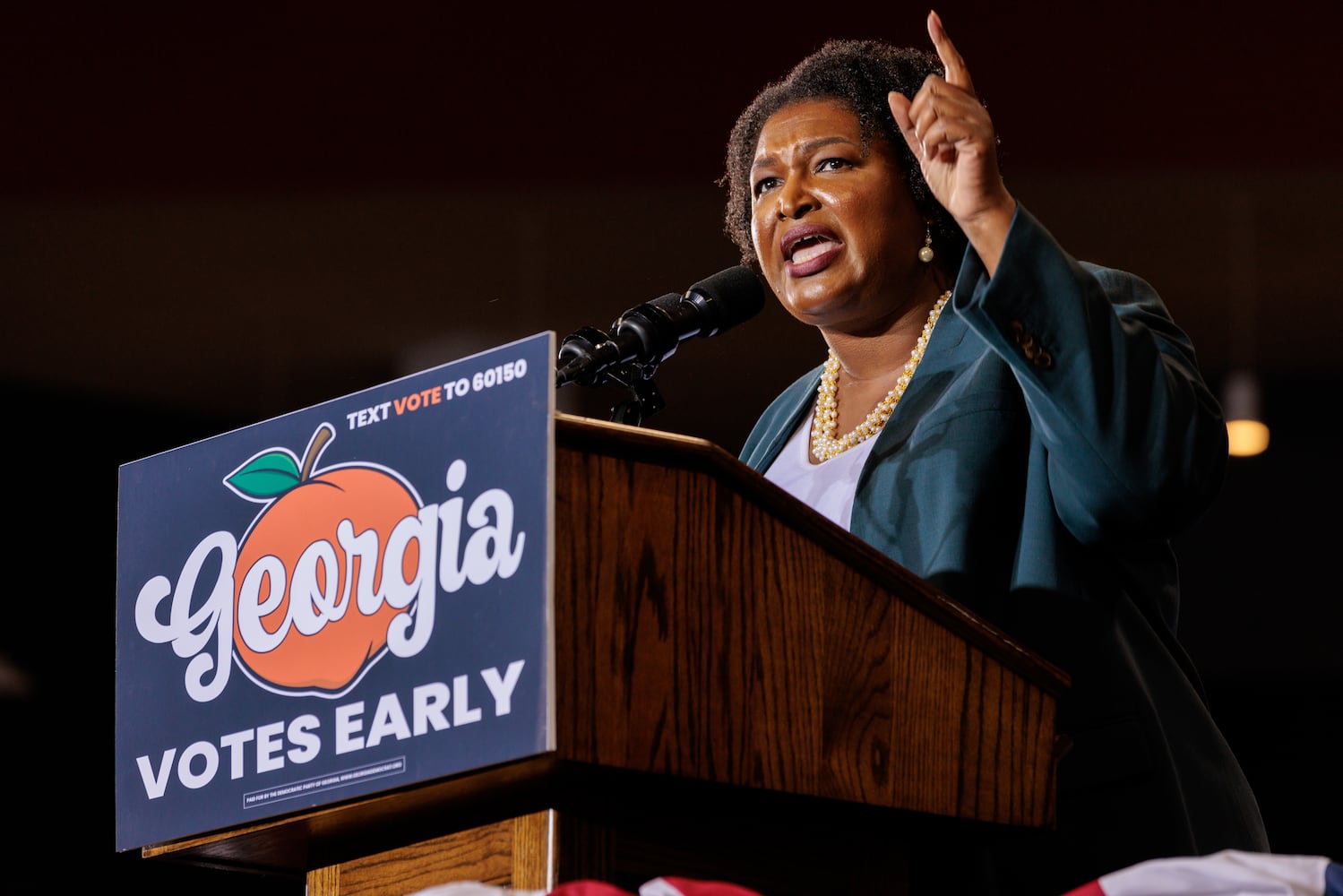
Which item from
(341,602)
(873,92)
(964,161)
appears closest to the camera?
(341,602)

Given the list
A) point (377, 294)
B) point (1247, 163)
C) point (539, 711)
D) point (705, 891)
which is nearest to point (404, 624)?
point (539, 711)

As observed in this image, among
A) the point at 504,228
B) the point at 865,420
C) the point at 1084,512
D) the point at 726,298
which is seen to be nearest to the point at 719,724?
the point at 1084,512

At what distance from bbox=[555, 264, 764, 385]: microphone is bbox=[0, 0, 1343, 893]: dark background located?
5.24 ft

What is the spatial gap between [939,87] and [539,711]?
1.86ft

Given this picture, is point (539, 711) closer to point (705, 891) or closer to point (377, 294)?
point (705, 891)

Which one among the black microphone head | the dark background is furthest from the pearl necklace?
the dark background

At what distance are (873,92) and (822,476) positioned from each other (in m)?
0.43

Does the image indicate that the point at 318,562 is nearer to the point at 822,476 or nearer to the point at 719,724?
the point at 719,724

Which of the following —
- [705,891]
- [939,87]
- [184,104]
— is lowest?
[705,891]

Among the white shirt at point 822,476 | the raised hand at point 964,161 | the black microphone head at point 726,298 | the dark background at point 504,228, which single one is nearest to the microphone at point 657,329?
the black microphone head at point 726,298

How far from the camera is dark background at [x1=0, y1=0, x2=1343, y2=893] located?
3.01m

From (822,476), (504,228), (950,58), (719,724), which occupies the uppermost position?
(504,228)

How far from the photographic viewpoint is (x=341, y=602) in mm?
1035

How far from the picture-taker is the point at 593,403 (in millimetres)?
3623
